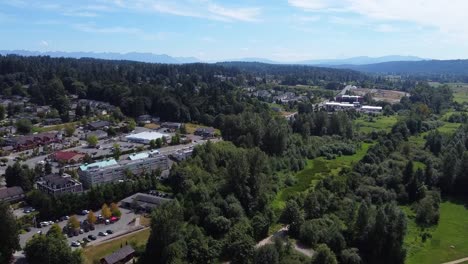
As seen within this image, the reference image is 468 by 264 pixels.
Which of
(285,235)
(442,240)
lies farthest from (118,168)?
(442,240)

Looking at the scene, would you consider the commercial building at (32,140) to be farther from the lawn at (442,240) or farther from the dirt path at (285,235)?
the lawn at (442,240)

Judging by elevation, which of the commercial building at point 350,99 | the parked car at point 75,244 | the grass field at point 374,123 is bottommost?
the grass field at point 374,123

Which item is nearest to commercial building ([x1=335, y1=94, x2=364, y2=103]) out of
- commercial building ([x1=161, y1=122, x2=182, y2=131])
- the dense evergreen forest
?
the dense evergreen forest

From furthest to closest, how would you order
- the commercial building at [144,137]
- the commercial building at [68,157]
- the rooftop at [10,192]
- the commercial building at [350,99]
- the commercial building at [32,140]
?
1. the commercial building at [350,99]
2. the commercial building at [144,137]
3. the commercial building at [32,140]
4. the commercial building at [68,157]
5. the rooftop at [10,192]

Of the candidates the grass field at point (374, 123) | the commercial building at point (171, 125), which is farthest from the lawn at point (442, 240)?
the commercial building at point (171, 125)

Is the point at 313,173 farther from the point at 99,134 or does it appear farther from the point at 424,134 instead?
the point at 99,134

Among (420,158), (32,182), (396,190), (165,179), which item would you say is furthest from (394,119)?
(32,182)

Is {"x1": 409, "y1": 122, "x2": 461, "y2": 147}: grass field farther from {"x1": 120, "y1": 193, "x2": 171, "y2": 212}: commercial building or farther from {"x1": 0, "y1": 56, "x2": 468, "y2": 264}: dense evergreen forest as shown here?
{"x1": 120, "y1": 193, "x2": 171, "y2": 212}: commercial building
